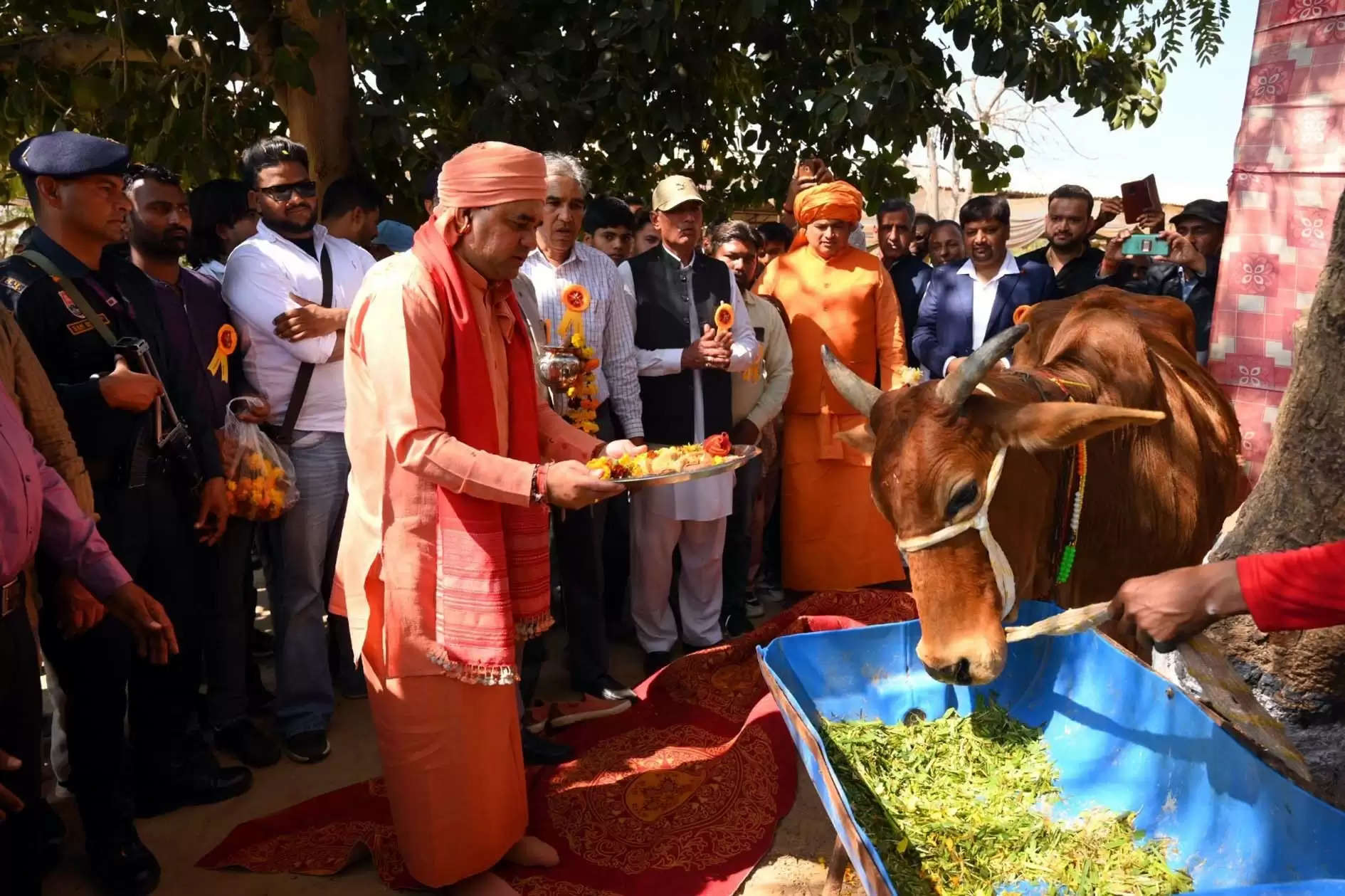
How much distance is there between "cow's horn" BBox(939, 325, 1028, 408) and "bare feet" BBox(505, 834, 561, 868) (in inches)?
82.0

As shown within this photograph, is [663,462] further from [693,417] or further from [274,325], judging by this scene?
[693,417]

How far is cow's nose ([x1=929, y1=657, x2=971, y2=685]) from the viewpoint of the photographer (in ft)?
9.12

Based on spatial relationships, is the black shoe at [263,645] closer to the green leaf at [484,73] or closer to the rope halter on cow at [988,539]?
the green leaf at [484,73]

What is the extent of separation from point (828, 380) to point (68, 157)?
4173 millimetres

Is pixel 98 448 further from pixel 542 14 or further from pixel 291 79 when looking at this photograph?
pixel 542 14

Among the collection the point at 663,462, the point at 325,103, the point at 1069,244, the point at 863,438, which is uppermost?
the point at 325,103

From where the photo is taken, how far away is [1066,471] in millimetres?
3221

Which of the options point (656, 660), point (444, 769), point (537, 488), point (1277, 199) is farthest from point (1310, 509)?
point (656, 660)

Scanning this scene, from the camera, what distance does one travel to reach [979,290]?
6.12 meters

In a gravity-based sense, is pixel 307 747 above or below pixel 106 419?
below

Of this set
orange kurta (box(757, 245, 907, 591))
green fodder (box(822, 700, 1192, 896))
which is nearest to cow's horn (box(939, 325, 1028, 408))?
green fodder (box(822, 700, 1192, 896))

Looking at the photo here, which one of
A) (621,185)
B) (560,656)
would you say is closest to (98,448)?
(560,656)

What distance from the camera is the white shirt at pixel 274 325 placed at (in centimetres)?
438

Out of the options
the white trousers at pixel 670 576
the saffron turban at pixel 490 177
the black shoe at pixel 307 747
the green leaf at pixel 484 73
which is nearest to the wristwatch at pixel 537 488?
the saffron turban at pixel 490 177
